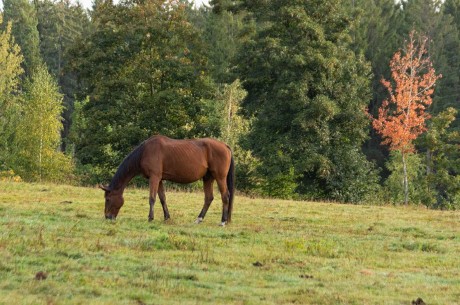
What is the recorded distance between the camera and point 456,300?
31.2 feet

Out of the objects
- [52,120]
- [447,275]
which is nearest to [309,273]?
[447,275]

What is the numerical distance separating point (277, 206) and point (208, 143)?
303 inches

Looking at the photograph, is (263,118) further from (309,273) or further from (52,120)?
(309,273)

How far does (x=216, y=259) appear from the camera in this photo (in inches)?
469

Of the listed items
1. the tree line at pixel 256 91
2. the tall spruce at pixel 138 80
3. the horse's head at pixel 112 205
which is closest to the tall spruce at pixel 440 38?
the tree line at pixel 256 91

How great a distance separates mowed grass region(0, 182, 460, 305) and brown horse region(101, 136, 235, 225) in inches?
22.1

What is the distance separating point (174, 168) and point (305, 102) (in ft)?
68.5

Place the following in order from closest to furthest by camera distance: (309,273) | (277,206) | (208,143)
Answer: (309,273)
(208,143)
(277,206)

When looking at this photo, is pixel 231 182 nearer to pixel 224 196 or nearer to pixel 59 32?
pixel 224 196

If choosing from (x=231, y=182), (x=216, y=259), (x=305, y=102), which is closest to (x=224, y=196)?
(x=231, y=182)

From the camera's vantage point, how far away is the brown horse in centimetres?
1752

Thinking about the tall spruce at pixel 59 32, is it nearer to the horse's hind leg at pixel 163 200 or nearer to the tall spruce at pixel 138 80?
the tall spruce at pixel 138 80

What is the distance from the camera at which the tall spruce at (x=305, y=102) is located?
37812 mm

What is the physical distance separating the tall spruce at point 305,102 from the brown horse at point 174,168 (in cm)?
1943
